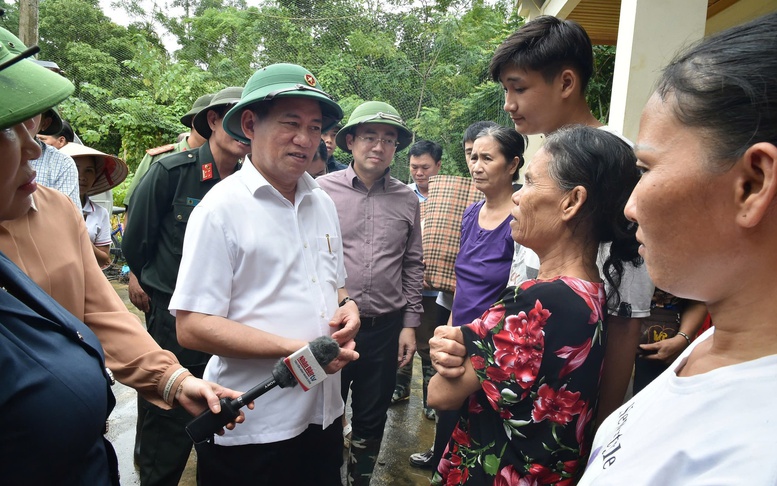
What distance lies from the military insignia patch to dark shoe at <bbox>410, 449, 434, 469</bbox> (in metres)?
2.40

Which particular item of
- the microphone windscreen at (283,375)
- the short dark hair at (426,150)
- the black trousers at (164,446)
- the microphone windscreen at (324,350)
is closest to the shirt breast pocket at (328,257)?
the microphone windscreen at (324,350)

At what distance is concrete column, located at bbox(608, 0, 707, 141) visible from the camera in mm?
2727

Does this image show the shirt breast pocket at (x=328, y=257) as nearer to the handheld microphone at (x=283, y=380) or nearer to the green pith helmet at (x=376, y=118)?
the handheld microphone at (x=283, y=380)

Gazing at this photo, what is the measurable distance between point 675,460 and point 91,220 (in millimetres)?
4059

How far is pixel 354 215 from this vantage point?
10.7 ft

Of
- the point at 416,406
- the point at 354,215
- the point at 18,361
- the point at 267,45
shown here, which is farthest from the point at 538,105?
the point at 267,45

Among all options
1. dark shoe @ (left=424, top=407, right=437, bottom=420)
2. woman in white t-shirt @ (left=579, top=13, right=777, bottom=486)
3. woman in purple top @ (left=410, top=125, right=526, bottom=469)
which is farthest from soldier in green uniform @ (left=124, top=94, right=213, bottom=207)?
woman in white t-shirt @ (left=579, top=13, right=777, bottom=486)

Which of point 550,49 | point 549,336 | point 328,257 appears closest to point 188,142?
point 328,257

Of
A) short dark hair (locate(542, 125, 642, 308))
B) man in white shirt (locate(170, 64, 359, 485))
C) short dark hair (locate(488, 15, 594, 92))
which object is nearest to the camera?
short dark hair (locate(542, 125, 642, 308))

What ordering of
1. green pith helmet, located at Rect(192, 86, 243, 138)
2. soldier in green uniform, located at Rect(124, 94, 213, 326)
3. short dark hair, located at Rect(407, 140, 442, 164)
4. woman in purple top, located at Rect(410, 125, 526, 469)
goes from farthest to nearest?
short dark hair, located at Rect(407, 140, 442, 164) < soldier in green uniform, located at Rect(124, 94, 213, 326) < green pith helmet, located at Rect(192, 86, 243, 138) < woman in purple top, located at Rect(410, 125, 526, 469)

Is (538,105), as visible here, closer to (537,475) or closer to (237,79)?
(537,475)

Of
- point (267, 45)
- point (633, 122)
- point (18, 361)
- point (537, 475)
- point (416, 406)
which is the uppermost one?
point (267, 45)

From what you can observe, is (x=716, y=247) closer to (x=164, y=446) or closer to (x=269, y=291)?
(x=269, y=291)

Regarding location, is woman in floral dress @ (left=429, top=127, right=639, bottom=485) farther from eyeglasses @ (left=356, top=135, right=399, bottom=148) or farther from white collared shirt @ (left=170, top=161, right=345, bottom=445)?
eyeglasses @ (left=356, top=135, right=399, bottom=148)
